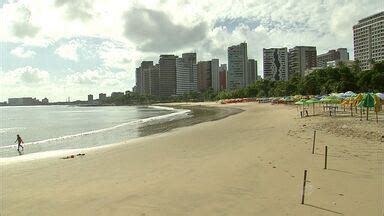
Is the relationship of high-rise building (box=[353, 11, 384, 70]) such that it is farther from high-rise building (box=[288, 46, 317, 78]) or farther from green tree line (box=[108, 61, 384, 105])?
green tree line (box=[108, 61, 384, 105])

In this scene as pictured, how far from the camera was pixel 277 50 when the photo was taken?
191 meters

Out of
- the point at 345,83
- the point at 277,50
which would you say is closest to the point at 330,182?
the point at 345,83

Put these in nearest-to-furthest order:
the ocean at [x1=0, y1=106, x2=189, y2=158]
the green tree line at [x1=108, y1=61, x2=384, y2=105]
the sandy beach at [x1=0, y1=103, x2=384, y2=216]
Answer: the sandy beach at [x1=0, y1=103, x2=384, y2=216] → the ocean at [x1=0, y1=106, x2=189, y2=158] → the green tree line at [x1=108, y1=61, x2=384, y2=105]

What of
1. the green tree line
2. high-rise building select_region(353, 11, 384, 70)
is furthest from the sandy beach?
high-rise building select_region(353, 11, 384, 70)

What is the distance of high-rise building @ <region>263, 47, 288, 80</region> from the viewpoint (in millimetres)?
190250

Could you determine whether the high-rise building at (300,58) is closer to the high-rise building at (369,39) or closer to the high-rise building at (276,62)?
the high-rise building at (276,62)

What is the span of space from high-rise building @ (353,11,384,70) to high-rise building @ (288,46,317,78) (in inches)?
1312

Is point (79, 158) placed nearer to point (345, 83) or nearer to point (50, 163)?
point (50, 163)

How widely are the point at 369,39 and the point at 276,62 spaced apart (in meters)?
50.4

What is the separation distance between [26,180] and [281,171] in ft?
29.1

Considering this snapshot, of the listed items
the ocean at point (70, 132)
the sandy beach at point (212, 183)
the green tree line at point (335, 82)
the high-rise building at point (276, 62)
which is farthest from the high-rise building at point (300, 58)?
the sandy beach at point (212, 183)

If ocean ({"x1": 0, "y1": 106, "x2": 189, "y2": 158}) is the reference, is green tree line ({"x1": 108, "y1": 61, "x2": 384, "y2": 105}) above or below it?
above

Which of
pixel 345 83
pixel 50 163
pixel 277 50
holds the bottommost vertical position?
pixel 50 163

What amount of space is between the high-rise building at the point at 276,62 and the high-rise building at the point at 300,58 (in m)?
3.07
